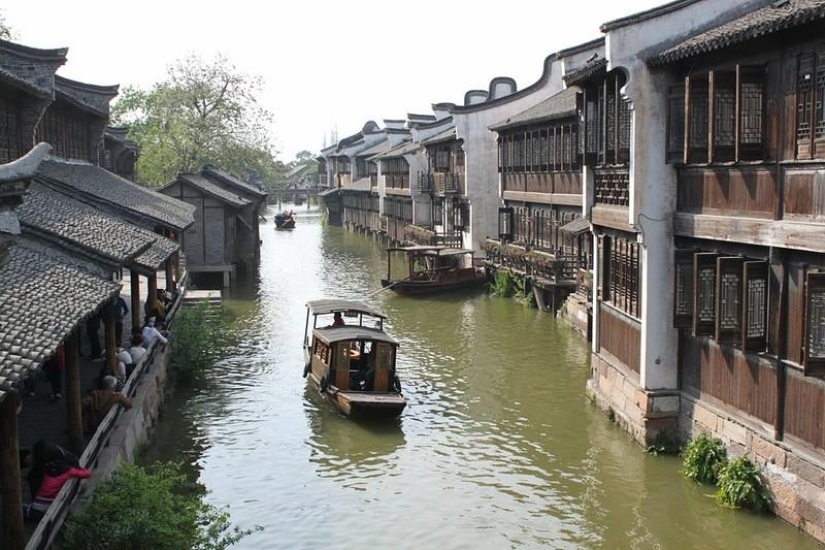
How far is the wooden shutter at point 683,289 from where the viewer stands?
1594 cm

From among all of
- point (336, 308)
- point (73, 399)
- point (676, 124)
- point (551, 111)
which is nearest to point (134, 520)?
point (73, 399)

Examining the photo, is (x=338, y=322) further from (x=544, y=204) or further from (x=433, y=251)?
(x=433, y=251)

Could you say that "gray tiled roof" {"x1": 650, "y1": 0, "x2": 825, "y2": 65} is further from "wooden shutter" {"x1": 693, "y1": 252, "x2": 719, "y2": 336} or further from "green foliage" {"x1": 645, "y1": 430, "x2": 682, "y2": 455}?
"green foliage" {"x1": 645, "y1": 430, "x2": 682, "y2": 455}

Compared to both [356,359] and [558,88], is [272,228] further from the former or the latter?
[356,359]

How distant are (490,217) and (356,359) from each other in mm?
24998

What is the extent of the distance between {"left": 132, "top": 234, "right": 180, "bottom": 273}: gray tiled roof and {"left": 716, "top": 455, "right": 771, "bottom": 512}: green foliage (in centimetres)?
1159

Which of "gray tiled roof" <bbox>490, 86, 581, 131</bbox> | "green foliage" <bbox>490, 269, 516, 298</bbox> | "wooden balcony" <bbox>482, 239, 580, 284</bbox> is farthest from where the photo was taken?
"green foliage" <bbox>490, 269, 516, 298</bbox>

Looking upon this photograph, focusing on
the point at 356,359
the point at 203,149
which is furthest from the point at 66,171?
the point at 203,149

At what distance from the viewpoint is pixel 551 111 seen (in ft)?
115

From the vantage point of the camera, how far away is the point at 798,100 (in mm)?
13258

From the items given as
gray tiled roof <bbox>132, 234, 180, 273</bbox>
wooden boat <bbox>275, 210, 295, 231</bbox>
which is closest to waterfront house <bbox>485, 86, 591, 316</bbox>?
gray tiled roof <bbox>132, 234, 180, 273</bbox>

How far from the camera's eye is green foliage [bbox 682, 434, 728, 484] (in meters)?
15.7

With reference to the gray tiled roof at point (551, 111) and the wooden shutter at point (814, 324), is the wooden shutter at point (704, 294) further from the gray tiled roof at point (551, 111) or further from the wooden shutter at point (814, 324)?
the gray tiled roof at point (551, 111)

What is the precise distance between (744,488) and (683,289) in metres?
3.47
